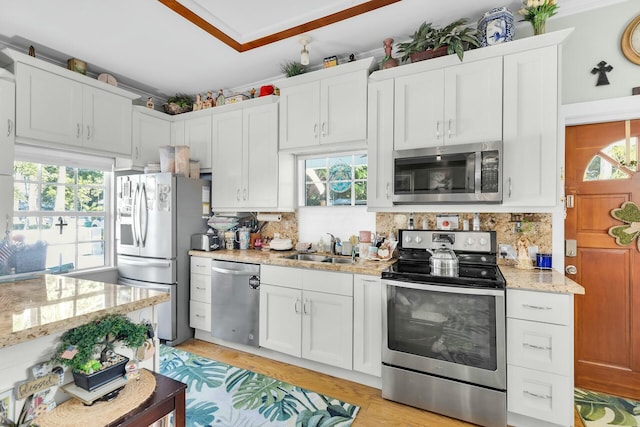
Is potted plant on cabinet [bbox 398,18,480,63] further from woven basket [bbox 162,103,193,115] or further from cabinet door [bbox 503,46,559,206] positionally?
woven basket [bbox 162,103,193,115]

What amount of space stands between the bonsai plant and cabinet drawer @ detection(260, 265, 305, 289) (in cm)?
236

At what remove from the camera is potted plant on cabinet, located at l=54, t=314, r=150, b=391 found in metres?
1.13

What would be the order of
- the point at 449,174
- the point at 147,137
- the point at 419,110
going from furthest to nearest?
1. the point at 147,137
2. the point at 419,110
3. the point at 449,174

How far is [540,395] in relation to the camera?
191 centimetres

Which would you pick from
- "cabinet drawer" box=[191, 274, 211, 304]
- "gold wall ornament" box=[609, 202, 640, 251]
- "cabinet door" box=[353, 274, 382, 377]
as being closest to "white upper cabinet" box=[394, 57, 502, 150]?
"gold wall ornament" box=[609, 202, 640, 251]

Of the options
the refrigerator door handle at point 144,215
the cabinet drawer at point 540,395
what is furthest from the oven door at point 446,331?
the refrigerator door handle at point 144,215

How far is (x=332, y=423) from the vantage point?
6.74 feet

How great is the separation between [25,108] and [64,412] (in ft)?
8.80

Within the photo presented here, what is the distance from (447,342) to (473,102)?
171 cm

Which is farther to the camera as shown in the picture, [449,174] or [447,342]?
[449,174]

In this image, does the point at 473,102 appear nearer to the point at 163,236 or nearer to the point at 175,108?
the point at 163,236

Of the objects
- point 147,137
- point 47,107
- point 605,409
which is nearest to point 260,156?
point 147,137

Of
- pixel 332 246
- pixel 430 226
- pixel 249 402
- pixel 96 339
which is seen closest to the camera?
pixel 96 339

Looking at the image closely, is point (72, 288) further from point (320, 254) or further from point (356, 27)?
point (356, 27)
